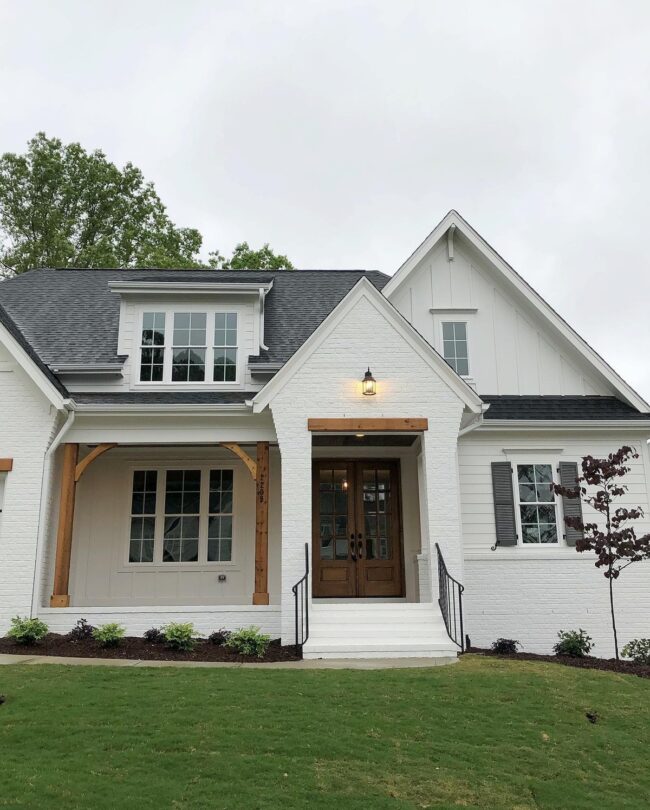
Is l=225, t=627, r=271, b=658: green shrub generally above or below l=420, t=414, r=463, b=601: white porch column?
below

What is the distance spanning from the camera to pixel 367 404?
37.2 ft

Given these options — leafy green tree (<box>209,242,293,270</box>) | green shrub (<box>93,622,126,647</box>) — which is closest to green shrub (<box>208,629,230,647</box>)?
green shrub (<box>93,622,126,647</box>)

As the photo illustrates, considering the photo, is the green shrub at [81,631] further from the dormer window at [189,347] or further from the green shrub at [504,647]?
the green shrub at [504,647]

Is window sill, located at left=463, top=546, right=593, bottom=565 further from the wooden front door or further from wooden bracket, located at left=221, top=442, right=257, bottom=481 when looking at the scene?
wooden bracket, located at left=221, top=442, right=257, bottom=481

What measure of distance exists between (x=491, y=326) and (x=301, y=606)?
23.0ft

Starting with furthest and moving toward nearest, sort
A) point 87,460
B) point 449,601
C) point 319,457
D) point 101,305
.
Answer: point 101,305, point 319,457, point 87,460, point 449,601

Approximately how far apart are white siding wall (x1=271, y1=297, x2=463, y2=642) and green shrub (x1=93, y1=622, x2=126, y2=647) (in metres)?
2.74

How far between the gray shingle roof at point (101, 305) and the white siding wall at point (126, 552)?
2191mm

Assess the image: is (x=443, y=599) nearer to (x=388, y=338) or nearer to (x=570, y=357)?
(x=388, y=338)

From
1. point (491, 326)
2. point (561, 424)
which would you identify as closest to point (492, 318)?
point (491, 326)

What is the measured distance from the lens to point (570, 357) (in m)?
13.7

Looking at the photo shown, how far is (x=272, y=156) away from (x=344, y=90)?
592cm

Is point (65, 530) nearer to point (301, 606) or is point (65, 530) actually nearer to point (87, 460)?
point (87, 460)

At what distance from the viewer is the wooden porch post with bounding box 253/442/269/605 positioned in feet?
36.4
